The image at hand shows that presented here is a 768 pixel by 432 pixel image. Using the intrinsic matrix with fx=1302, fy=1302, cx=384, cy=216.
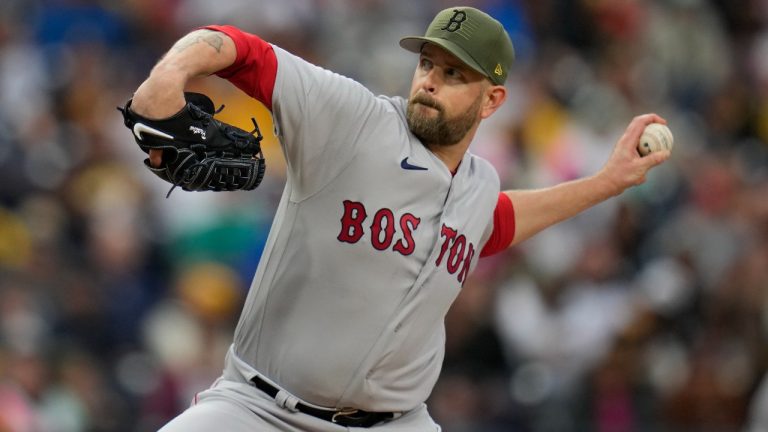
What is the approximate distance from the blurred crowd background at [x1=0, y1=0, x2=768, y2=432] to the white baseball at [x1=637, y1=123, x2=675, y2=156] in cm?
302

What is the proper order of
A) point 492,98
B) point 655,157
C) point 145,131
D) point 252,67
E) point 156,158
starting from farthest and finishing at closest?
point 655,157
point 492,98
point 252,67
point 156,158
point 145,131

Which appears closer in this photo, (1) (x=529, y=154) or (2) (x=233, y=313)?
(2) (x=233, y=313)

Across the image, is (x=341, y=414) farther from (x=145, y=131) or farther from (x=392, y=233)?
(x=145, y=131)

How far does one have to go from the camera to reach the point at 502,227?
4996 mm

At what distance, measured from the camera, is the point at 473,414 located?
7.78 m

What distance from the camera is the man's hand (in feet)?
16.8

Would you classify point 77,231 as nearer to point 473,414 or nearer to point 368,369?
point 473,414

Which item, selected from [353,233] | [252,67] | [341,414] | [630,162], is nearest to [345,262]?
[353,233]

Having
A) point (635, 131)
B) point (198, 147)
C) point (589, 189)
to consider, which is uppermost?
point (635, 131)

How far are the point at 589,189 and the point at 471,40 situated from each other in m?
0.95

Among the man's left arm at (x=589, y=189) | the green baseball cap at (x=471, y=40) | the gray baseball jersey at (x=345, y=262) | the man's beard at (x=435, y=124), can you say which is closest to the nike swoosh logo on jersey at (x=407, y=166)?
the gray baseball jersey at (x=345, y=262)

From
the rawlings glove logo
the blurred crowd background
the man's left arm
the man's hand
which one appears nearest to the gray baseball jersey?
the rawlings glove logo

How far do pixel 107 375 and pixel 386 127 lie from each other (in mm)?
4067

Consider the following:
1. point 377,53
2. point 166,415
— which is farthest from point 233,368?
point 377,53
